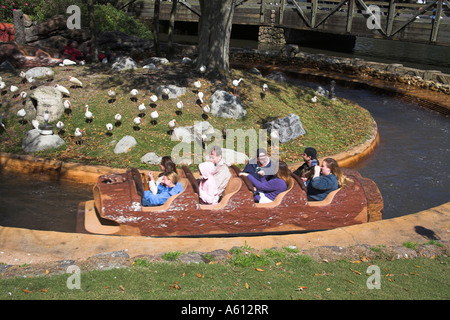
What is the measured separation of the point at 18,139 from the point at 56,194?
251 cm

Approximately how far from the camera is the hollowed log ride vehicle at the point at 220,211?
6.91 metres

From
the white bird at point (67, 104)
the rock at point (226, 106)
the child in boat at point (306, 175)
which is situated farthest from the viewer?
the rock at point (226, 106)

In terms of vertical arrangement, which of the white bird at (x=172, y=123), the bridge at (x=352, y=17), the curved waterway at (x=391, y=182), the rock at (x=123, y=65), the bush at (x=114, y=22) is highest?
the bridge at (x=352, y=17)

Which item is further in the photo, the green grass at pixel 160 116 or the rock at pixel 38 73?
the rock at pixel 38 73

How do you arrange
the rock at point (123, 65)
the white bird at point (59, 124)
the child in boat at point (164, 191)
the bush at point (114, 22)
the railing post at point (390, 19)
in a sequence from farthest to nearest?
the railing post at point (390, 19) → the bush at point (114, 22) → the rock at point (123, 65) → the white bird at point (59, 124) → the child in boat at point (164, 191)

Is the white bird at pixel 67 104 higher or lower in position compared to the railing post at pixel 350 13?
lower

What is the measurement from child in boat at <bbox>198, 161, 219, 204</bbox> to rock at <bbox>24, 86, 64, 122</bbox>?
512 centimetres

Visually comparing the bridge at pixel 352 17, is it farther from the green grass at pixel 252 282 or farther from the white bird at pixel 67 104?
the green grass at pixel 252 282

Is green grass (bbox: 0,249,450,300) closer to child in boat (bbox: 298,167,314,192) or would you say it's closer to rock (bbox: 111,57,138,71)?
child in boat (bbox: 298,167,314,192)

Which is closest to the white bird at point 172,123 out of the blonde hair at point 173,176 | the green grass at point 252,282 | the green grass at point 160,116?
the green grass at point 160,116

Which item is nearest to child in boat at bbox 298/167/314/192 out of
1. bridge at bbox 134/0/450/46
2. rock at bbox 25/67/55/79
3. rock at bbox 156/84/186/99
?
rock at bbox 156/84/186/99

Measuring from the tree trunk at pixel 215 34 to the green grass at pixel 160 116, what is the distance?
1.73ft
